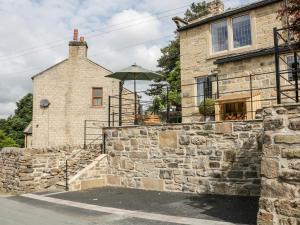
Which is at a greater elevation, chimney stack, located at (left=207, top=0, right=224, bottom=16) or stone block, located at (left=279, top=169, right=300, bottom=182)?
chimney stack, located at (left=207, top=0, right=224, bottom=16)

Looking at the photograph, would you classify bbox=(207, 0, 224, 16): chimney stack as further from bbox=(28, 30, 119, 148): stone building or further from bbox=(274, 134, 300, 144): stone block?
bbox=(274, 134, 300, 144): stone block

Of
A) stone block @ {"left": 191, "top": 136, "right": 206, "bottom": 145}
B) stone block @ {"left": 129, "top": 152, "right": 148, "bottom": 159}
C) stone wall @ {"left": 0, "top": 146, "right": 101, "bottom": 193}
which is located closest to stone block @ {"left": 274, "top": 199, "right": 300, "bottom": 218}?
stone block @ {"left": 191, "top": 136, "right": 206, "bottom": 145}

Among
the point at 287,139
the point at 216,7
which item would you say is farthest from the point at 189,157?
the point at 216,7

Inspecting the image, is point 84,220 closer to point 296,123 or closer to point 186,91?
point 296,123

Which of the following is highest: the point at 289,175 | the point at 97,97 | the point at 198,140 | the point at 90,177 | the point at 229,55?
the point at 229,55

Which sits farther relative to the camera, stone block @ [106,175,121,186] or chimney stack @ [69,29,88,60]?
chimney stack @ [69,29,88,60]

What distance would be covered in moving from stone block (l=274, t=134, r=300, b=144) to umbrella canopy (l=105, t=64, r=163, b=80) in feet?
25.4

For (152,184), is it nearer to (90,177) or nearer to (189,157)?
(189,157)

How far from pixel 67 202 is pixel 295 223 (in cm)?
655

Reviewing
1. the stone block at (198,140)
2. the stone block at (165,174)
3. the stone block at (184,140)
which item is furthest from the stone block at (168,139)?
the stone block at (165,174)

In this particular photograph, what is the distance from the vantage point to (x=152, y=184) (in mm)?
10844

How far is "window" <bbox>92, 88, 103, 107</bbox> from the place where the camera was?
23.7m

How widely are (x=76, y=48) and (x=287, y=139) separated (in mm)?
19916

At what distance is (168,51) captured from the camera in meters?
35.2
